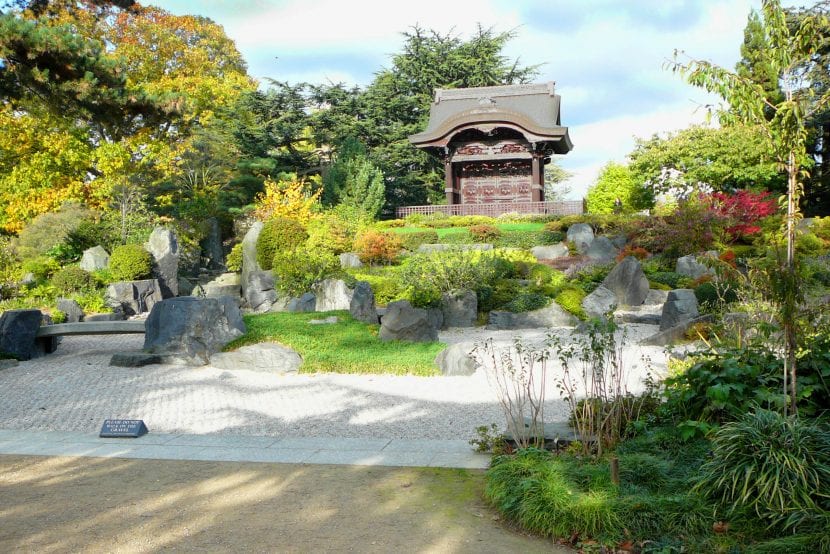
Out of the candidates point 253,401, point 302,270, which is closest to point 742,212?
point 302,270

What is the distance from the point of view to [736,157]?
79.2ft

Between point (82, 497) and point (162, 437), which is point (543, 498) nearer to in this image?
point (82, 497)

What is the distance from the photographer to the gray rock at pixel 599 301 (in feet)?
43.1

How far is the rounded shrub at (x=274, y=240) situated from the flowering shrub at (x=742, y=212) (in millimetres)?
11530

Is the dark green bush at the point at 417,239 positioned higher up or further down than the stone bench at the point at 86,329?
higher up

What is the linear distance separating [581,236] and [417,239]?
17.1ft

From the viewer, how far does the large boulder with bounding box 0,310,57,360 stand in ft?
32.4

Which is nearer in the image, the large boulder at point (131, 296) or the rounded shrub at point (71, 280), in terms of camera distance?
the rounded shrub at point (71, 280)

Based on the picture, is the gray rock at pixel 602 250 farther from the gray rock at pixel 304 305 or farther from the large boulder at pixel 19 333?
the large boulder at pixel 19 333

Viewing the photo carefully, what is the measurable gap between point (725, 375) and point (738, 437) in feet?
3.24

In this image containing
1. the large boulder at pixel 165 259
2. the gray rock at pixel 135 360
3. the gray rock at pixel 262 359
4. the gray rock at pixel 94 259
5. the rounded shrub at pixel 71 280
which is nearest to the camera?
the gray rock at pixel 262 359

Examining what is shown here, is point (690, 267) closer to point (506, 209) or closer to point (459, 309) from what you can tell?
point (459, 309)

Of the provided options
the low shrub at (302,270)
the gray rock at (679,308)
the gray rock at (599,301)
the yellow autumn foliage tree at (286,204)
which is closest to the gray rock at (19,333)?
the low shrub at (302,270)

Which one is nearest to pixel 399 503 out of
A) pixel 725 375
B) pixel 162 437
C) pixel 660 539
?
pixel 660 539
